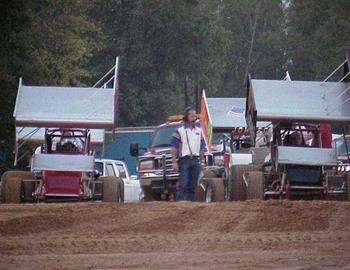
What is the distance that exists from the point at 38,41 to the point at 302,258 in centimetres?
2698

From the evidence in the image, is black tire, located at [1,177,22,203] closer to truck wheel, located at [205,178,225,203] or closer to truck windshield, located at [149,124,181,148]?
truck wheel, located at [205,178,225,203]

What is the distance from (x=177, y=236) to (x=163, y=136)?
1324 cm

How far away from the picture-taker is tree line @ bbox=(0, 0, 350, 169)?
109 feet

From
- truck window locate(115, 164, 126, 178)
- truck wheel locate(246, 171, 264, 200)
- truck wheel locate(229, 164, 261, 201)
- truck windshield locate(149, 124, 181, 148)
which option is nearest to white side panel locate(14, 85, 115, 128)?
truck wheel locate(229, 164, 261, 201)

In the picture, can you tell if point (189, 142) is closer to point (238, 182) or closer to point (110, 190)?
point (238, 182)

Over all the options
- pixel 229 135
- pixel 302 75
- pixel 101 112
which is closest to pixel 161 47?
pixel 302 75

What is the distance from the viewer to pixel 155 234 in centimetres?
1462

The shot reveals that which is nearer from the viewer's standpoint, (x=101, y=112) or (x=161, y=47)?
(x=101, y=112)

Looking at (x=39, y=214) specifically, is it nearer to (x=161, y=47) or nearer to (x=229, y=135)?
(x=229, y=135)

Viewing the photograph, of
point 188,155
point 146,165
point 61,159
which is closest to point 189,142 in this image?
point 188,155

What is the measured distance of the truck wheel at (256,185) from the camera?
68.0 feet

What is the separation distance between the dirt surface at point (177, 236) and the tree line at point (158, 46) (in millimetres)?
13797

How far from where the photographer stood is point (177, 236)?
14344 millimetres

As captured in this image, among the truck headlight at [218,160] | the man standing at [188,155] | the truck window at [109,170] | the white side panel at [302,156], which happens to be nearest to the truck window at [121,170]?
the truck window at [109,170]
